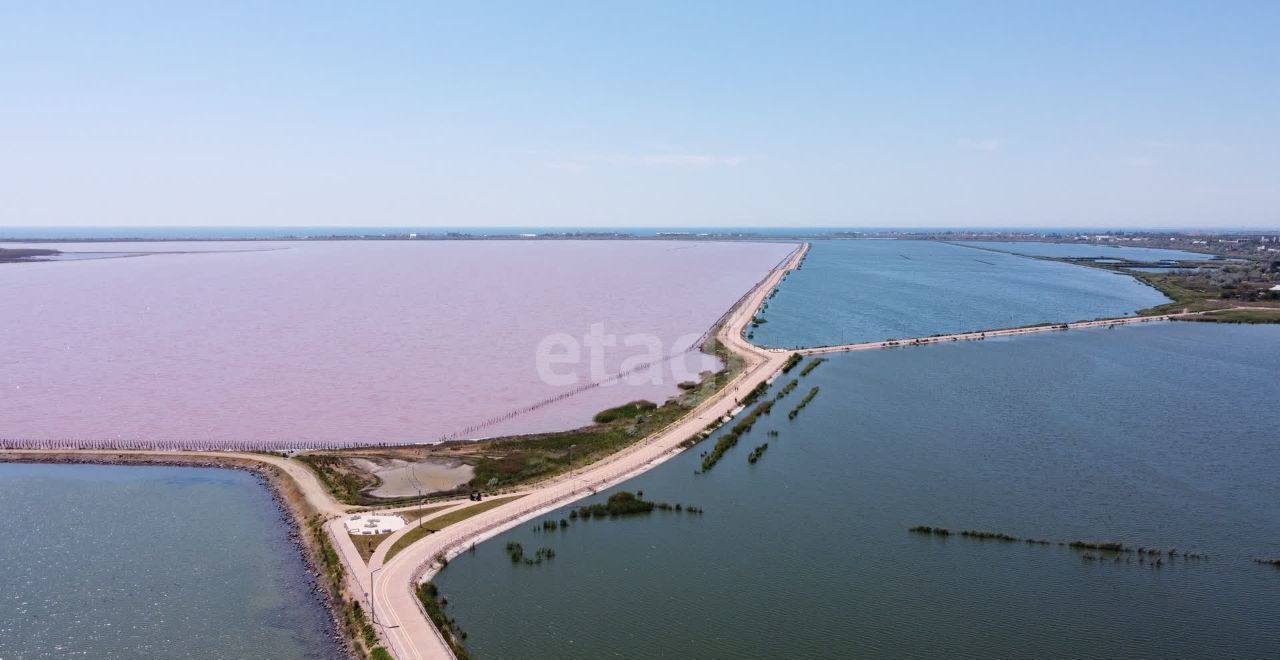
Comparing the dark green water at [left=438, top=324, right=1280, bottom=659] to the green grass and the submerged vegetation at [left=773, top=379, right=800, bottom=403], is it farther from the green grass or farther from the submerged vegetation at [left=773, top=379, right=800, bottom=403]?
the green grass

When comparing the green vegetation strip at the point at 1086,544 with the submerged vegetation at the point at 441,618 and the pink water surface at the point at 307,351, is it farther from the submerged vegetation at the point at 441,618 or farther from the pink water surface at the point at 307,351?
the pink water surface at the point at 307,351

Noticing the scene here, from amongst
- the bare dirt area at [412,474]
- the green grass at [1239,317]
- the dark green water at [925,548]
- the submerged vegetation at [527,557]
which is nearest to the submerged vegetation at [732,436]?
the dark green water at [925,548]

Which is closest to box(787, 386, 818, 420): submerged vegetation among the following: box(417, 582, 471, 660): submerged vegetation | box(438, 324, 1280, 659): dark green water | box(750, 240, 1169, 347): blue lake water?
box(438, 324, 1280, 659): dark green water

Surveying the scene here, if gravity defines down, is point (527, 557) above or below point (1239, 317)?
below

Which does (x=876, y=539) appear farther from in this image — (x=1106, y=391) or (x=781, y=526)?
(x=1106, y=391)

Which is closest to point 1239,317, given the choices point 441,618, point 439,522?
point 439,522

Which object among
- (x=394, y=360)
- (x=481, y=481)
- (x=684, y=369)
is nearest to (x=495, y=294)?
(x=394, y=360)

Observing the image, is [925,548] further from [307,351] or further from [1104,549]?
[307,351]
